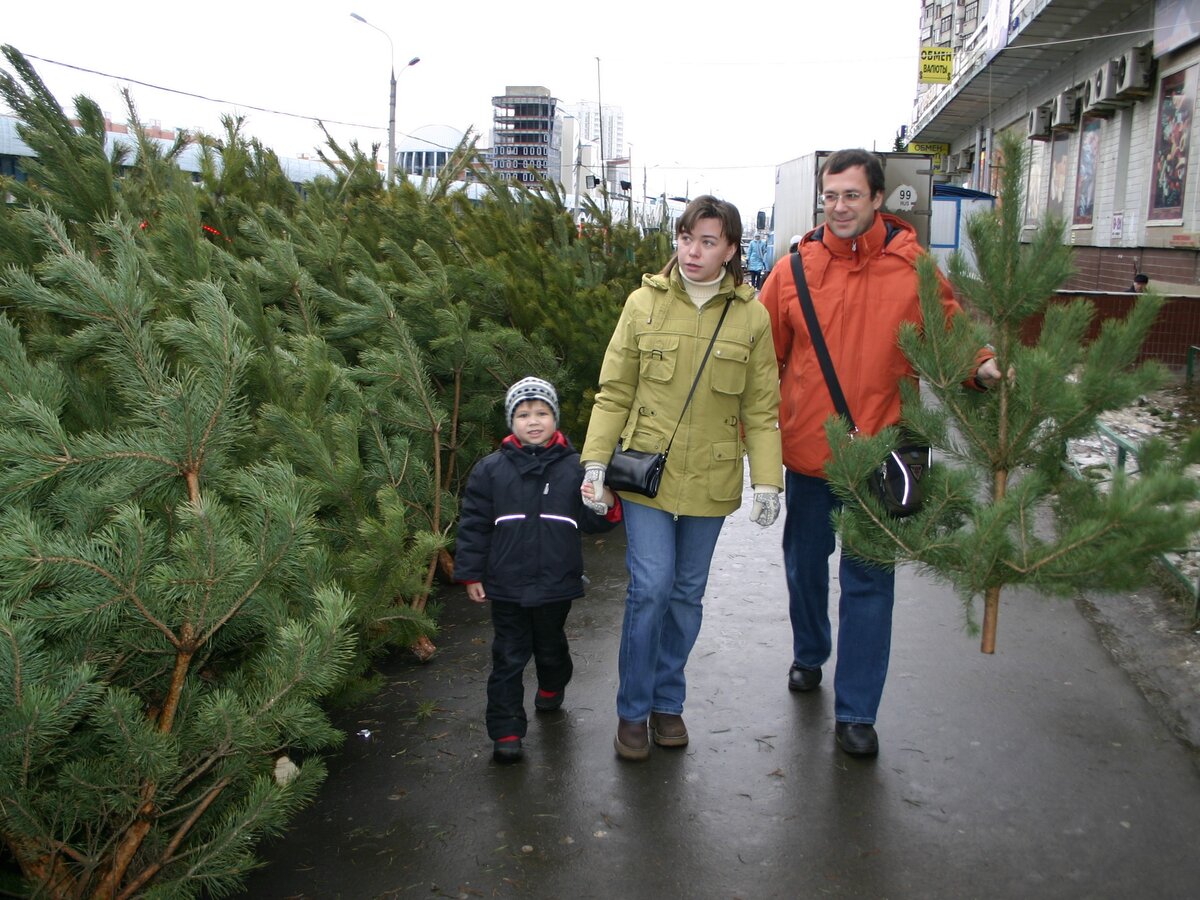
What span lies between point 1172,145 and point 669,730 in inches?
655

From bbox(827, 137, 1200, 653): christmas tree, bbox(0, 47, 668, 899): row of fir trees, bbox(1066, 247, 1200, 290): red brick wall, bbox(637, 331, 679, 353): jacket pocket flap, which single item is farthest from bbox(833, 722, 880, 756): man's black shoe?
bbox(1066, 247, 1200, 290): red brick wall

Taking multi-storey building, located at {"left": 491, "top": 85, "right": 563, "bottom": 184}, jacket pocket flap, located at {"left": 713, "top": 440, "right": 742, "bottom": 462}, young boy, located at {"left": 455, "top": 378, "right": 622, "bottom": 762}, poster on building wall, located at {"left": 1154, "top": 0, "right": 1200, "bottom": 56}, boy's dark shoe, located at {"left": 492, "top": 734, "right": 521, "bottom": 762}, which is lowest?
boy's dark shoe, located at {"left": 492, "top": 734, "right": 521, "bottom": 762}

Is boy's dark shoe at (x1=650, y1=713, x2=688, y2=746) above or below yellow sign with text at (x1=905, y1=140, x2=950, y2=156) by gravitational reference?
below

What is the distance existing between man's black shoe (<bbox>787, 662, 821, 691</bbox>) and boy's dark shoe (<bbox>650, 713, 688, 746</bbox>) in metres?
0.63

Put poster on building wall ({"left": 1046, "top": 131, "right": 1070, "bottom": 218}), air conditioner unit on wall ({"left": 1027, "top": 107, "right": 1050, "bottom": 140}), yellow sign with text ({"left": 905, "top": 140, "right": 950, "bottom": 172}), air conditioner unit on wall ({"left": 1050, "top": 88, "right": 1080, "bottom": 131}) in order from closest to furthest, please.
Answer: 1. air conditioner unit on wall ({"left": 1050, "top": 88, "right": 1080, "bottom": 131})
2. poster on building wall ({"left": 1046, "top": 131, "right": 1070, "bottom": 218})
3. air conditioner unit on wall ({"left": 1027, "top": 107, "right": 1050, "bottom": 140})
4. yellow sign with text ({"left": 905, "top": 140, "right": 950, "bottom": 172})

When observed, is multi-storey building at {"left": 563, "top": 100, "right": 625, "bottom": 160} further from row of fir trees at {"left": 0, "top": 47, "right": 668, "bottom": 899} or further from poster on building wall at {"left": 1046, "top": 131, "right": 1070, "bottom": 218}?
row of fir trees at {"left": 0, "top": 47, "right": 668, "bottom": 899}

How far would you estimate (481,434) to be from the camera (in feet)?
20.2

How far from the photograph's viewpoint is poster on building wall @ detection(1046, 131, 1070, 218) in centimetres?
2394

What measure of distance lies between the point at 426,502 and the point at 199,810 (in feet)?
7.74

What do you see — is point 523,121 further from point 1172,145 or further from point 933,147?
point 1172,145

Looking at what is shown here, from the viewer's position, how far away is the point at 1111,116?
2058 centimetres

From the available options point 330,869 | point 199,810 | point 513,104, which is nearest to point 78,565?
point 199,810

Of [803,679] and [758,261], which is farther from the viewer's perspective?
[758,261]

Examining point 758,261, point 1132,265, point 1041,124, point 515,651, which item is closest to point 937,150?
point 758,261
